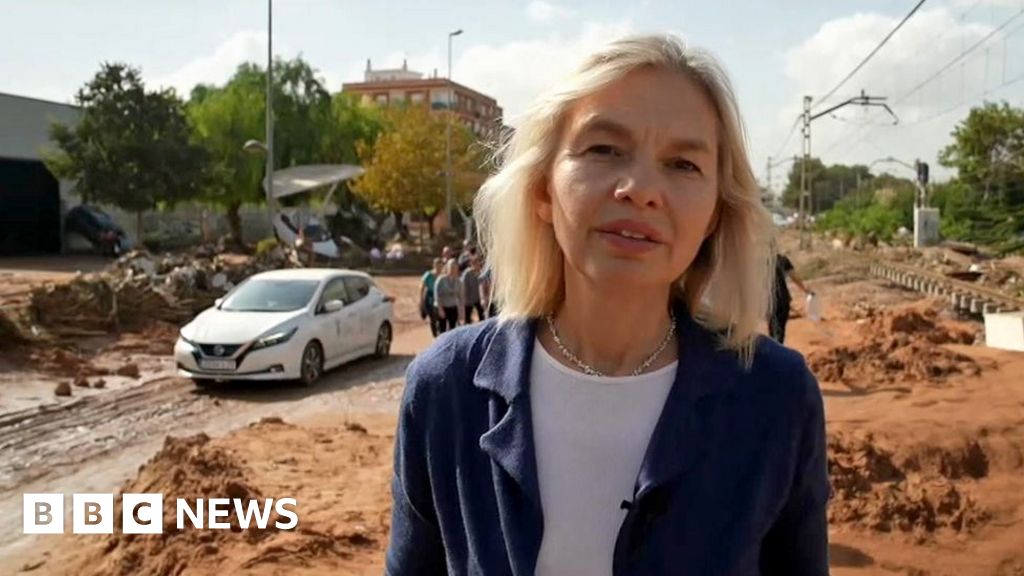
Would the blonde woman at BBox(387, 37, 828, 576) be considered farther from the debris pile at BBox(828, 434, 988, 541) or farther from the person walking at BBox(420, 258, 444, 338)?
the person walking at BBox(420, 258, 444, 338)

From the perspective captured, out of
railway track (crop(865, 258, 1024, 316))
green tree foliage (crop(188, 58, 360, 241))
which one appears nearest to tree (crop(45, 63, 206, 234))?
green tree foliage (crop(188, 58, 360, 241))

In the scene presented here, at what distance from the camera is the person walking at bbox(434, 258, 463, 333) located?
14.4 meters

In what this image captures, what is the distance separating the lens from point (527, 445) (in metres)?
1.64

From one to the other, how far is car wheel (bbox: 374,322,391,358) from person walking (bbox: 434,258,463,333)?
38.6 inches

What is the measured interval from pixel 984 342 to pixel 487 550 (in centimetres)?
1892

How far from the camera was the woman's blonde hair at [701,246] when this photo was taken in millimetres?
1688

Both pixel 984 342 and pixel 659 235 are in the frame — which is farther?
pixel 984 342

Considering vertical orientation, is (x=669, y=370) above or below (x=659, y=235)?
below

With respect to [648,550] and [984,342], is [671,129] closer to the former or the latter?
[648,550]

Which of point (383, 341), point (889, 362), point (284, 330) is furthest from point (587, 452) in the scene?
point (383, 341)

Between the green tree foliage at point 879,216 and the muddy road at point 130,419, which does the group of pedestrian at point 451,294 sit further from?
the green tree foliage at point 879,216

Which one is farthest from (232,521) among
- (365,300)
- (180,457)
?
(365,300)

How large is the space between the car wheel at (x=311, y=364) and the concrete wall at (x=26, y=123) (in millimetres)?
27272

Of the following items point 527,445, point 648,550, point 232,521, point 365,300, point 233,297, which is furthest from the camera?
point 365,300
